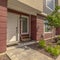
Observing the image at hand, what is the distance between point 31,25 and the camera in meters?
16.3

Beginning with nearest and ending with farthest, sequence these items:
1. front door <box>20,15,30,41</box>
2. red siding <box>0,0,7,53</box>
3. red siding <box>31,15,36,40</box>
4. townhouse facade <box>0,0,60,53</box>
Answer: red siding <box>0,0,7,53</box>
townhouse facade <box>0,0,60,53</box>
front door <box>20,15,30,41</box>
red siding <box>31,15,36,40</box>

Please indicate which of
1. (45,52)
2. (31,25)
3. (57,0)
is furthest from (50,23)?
(57,0)

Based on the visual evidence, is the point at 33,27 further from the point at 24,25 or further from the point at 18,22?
the point at 18,22

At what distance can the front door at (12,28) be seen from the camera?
1256cm

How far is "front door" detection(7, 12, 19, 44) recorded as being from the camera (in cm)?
1256

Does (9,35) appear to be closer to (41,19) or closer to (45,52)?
(45,52)

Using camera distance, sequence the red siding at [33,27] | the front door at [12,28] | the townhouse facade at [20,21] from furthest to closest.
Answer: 1. the red siding at [33,27]
2. the front door at [12,28]
3. the townhouse facade at [20,21]

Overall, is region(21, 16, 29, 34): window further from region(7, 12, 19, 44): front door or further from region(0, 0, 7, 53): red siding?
region(0, 0, 7, 53): red siding

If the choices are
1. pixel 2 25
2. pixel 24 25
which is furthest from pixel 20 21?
pixel 2 25

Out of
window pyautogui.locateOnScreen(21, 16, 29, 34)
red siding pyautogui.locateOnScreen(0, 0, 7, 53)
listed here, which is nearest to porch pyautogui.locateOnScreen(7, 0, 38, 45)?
window pyautogui.locateOnScreen(21, 16, 29, 34)

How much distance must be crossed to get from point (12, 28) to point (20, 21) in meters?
1.82

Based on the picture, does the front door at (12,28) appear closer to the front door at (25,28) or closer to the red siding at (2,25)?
the front door at (25,28)

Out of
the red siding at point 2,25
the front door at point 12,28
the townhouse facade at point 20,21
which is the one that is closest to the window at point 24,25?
the townhouse facade at point 20,21

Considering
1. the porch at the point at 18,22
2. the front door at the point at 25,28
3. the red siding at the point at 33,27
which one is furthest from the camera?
the red siding at the point at 33,27
